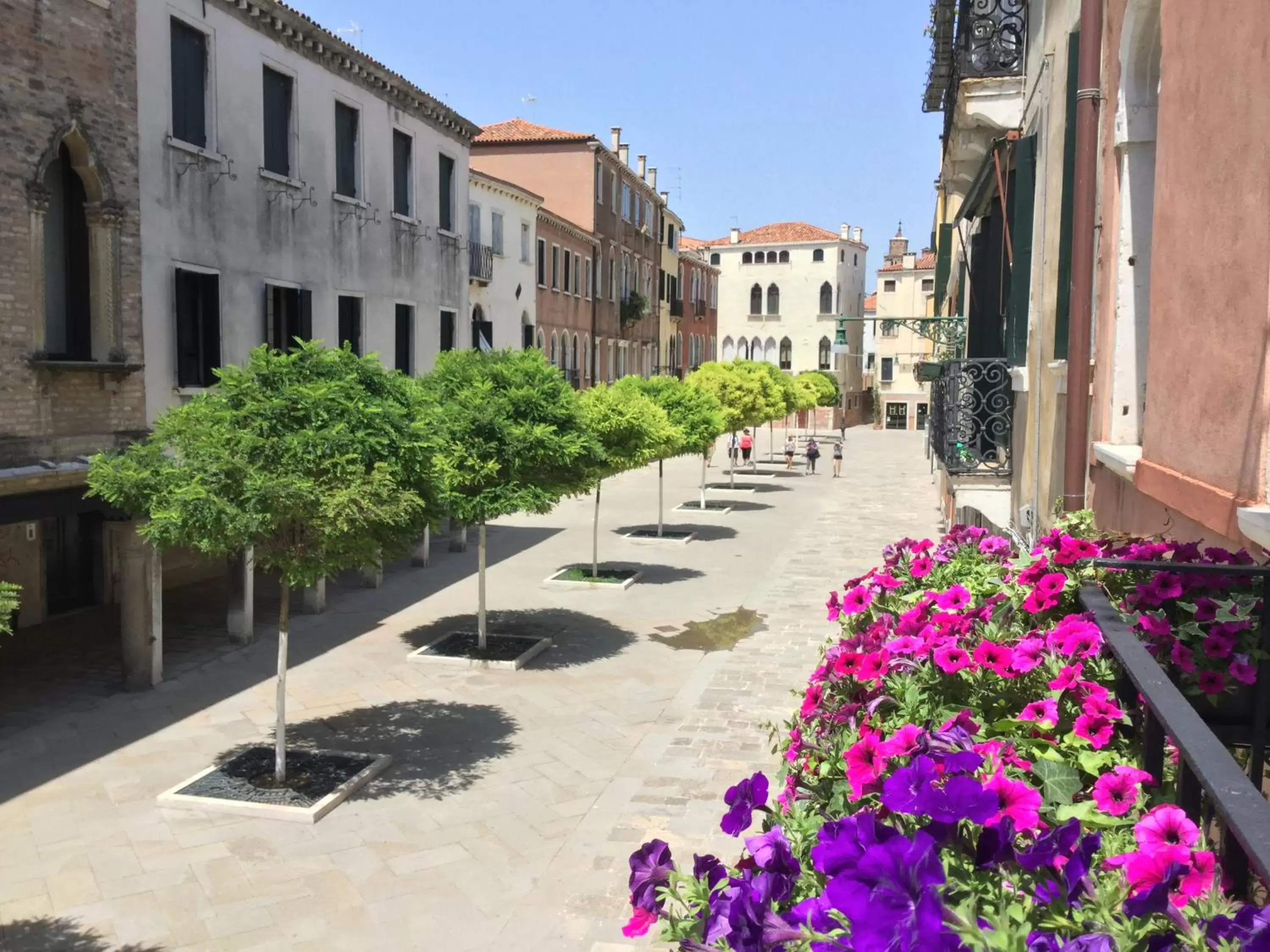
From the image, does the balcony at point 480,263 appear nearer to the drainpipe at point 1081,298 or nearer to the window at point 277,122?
the window at point 277,122

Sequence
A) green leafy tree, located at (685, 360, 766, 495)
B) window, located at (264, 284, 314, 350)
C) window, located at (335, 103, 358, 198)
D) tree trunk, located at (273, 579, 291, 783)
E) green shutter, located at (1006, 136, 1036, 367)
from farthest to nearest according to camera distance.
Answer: green leafy tree, located at (685, 360, 766, 495), window, located at (335, 103, 358, 198), window, located at (264, 284, 314, 350), tree trunk, located at (273, 579, 291, 783), green shutter, located at (1006, 136, 1036, 367)

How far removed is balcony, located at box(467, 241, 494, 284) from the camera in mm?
28531

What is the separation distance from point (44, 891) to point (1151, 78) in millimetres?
8757

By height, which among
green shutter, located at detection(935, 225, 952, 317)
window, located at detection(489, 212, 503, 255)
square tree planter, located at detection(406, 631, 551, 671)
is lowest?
square tree planter, located at detection(406, 631, 551, 671)

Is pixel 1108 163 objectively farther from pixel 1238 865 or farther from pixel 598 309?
pixel 598 309

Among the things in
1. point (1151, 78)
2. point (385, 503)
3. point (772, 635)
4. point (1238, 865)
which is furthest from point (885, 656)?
point (772, 635)

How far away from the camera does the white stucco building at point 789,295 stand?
263 ft

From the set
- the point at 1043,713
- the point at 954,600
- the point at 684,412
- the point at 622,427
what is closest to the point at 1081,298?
the point at 954,600

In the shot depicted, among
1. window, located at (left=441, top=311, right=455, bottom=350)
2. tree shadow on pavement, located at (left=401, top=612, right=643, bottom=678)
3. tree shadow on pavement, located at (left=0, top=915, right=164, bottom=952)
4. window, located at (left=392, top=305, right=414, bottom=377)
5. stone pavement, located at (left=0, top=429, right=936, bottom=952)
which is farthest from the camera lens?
window, located at (left=441, top=311, right=455, bottom=350)

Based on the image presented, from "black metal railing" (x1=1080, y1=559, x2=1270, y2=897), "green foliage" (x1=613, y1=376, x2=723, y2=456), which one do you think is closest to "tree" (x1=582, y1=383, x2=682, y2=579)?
"green foliage" (x1=613, y1=376, x2=723, y2=456)

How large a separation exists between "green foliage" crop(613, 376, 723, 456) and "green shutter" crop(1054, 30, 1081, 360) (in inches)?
599

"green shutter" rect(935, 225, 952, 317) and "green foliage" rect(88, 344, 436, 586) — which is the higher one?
"green shutter" rect(935, 225, 952, 317)

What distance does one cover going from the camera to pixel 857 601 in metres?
3.88

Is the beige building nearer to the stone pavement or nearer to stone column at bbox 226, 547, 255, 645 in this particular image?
the stone pavement
